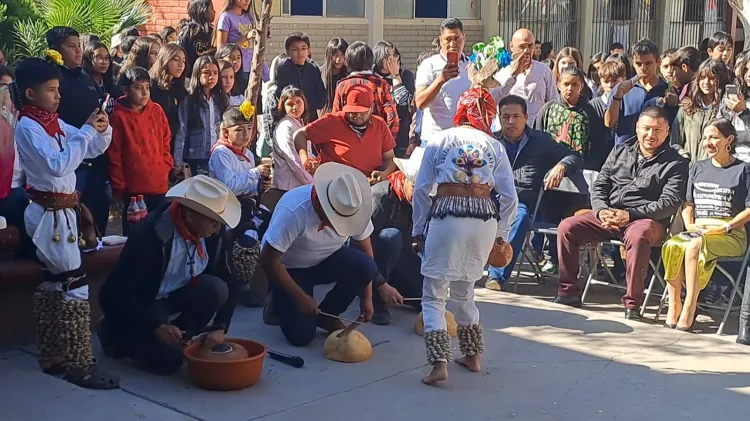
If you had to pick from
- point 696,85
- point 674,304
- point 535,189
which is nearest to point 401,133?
point 535,189

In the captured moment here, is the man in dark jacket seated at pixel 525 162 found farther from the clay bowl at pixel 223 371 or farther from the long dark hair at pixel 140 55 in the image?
the long dark hair at pixel 140 55

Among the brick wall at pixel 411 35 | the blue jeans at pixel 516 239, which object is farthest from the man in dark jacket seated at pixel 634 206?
the brick wall at pixel 411 35

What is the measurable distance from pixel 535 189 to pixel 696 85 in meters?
1.53

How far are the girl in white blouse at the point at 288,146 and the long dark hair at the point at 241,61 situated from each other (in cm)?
78

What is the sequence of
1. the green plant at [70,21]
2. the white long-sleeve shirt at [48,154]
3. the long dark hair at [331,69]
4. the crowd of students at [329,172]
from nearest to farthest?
the white long-sleeve shirt at [48,154]
the crowd of students at [329,172]
the long dark hair at [331,69]
the green plant at [70,21]

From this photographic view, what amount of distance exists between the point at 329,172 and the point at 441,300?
106 cm

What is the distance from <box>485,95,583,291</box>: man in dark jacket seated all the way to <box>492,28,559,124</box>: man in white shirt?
2.07ft

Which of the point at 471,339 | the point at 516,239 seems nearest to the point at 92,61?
the point at 516,239

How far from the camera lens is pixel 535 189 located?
798cm

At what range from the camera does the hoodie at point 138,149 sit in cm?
697

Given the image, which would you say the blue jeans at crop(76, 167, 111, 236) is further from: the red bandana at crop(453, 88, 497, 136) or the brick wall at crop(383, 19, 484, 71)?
the brick wall at crop(383, 19, 484, 71)

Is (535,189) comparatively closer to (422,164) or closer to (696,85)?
(696,85)

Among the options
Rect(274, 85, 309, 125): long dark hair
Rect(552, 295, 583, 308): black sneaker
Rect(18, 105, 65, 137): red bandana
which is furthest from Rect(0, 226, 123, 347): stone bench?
Rect(552, 295, 583, 308): black sneaker

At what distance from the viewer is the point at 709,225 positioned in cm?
687
